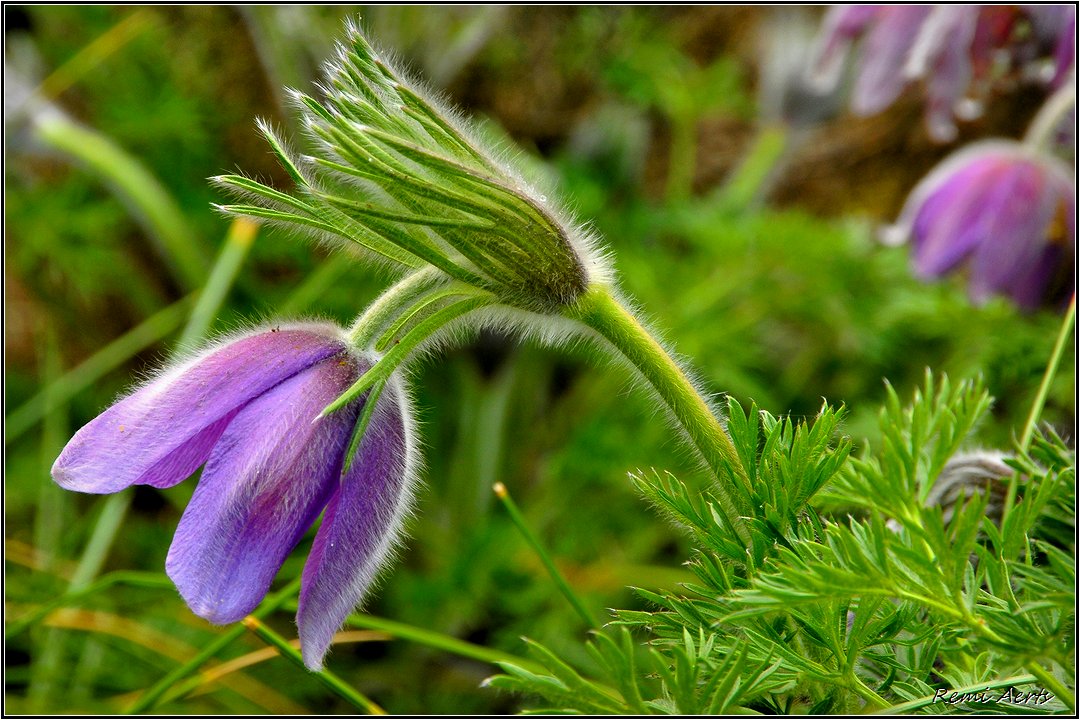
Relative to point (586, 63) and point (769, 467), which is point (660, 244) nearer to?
point (586, 63)

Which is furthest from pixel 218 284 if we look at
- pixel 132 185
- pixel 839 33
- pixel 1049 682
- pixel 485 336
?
pixel 1049 682

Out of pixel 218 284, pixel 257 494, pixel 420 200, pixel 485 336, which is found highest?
pixel 420 200

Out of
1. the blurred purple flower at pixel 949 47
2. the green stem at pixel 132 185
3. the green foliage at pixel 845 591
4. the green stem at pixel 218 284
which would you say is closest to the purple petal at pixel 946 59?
the blurred purple flower at pixel 949 47

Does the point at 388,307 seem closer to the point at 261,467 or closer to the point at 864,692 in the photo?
the point at 261,467

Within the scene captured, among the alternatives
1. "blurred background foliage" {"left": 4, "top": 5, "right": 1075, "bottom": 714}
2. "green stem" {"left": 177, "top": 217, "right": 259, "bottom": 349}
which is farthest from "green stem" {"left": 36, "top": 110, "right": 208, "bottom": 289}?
"green stem" {"left": 177, "top": 217, "right": 259, "bottom": 349}

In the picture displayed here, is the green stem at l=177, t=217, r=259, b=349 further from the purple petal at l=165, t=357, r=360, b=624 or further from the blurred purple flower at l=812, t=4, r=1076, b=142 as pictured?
the blurred purple flower at l=812, t=4, r=1076, b=142

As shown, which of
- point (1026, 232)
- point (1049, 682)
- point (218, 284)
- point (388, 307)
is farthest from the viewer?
point (218, 284)

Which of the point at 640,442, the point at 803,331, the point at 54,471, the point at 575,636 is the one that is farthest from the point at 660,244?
the point at 54,471
